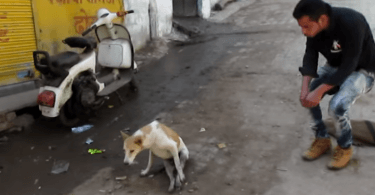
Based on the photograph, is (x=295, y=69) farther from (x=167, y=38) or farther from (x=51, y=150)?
(x=51, y=150)

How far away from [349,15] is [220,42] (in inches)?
245

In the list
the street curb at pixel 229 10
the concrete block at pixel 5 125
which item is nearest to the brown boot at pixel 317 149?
the concrete block at pixel 5 125

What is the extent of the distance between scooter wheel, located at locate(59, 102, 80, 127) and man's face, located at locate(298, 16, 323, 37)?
3.25 m

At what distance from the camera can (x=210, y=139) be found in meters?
4.05

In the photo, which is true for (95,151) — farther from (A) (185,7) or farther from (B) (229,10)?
(B) (229,10)

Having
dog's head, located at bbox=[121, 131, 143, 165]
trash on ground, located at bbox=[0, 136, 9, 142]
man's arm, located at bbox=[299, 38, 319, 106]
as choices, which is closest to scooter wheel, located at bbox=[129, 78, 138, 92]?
trash on ground, located at bbox=[0, 136, 9, 142]

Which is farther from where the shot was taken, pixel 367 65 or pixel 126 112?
pixel 126 112

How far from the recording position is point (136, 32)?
8.29m

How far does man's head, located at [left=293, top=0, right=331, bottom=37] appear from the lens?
279 centimetres

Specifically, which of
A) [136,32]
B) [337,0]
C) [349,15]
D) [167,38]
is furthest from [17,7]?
[337,0]

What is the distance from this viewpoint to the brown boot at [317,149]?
3.39 m

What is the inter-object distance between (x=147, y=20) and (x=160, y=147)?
6306 millimetres

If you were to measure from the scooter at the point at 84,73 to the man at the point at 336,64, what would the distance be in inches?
116

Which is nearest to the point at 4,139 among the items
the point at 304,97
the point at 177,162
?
the point at 177,162
